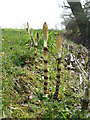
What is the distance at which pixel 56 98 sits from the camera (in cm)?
203

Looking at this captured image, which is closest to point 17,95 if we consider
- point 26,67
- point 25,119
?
point 25,119

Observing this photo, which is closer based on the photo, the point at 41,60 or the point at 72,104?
the point at 72,104

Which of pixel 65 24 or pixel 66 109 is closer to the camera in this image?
pixel 66 109

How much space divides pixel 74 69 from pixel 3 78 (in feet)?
5.78

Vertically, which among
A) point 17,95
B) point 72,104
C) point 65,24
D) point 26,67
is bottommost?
point 72,104

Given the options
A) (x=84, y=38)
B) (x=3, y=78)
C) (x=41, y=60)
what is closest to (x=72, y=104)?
(x=3, y=78)

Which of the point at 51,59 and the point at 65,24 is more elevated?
the point at 65,24

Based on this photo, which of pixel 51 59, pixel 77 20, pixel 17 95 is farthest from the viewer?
pixel 77 20

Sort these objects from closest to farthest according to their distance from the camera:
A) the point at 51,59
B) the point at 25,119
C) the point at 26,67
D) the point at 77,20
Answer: the point at 25,119, the point at 26,67, the point at 51,59, the point at 77,20

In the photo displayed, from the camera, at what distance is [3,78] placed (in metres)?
2.23

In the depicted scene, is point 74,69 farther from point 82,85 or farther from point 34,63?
point 34,63

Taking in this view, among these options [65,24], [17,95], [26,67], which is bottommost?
[17,95]

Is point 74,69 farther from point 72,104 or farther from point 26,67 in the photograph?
point 72,104

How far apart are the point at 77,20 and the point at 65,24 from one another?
4.51ft
